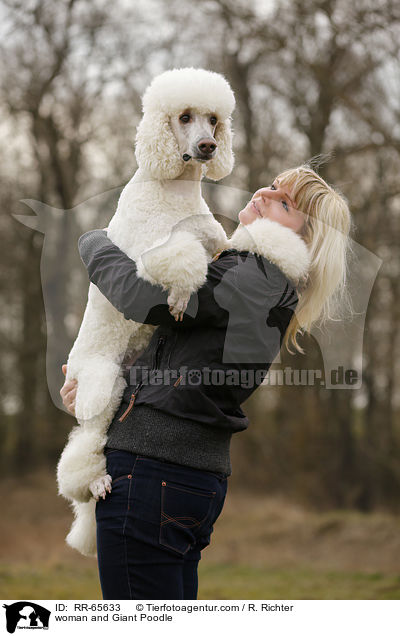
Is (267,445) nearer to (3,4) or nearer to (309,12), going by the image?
(309,12)

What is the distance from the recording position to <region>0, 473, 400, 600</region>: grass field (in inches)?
231

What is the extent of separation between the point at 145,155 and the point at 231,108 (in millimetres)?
349

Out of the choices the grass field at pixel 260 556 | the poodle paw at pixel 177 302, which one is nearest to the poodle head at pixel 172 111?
the poodle paw at pixel 177 302

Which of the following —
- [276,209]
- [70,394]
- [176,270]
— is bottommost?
[70,394]

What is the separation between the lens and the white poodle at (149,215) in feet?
6.11

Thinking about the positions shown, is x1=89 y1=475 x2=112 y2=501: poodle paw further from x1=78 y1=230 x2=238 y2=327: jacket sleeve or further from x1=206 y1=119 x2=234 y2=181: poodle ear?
x1=206 y1=119 x2=234 y2=181: poodle ear

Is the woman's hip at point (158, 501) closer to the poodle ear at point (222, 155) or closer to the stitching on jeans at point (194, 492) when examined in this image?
the stitching on jeans at point (194, 492)

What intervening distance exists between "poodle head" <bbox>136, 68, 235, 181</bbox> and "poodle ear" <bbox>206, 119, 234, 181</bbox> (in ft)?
0.16

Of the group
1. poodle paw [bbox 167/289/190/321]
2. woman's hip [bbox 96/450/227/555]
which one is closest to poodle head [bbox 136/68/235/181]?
poodle paw [bbox 167/289/190/321]

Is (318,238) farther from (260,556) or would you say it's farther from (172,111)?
(260,556)

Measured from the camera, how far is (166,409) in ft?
4.98
